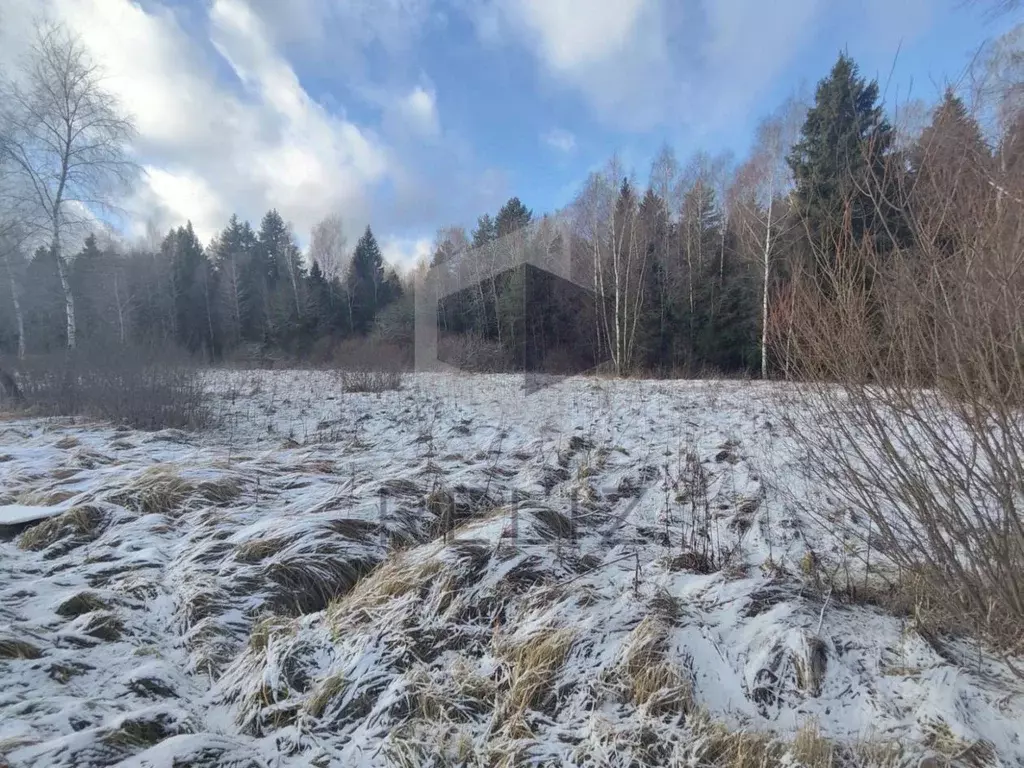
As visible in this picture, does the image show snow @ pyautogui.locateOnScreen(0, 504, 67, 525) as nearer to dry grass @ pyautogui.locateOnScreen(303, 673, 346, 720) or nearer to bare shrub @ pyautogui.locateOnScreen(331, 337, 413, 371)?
dry grass @ pyautogui.locateOnScreen(303, 673, 346, 720)

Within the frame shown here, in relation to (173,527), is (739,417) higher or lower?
higher

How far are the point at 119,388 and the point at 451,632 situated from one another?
29.7 ft

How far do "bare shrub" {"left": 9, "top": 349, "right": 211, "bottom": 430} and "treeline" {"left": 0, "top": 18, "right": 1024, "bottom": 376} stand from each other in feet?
4.26

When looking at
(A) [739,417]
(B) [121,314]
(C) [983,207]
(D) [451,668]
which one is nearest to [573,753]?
(D) [451,668]

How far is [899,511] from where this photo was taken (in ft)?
8.25

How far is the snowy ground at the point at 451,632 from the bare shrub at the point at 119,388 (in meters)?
3.42

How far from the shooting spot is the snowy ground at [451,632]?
74.8 inches

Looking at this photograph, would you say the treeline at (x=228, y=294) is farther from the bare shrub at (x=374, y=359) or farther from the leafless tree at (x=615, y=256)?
the leafless tree at (x=615, y=256)

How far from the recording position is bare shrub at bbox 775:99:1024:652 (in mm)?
1953

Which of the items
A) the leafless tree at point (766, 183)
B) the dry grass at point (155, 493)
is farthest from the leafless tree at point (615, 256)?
the dry grass at point (155, 493)

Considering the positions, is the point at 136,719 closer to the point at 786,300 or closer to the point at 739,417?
the point at 786,300

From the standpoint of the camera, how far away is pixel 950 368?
7.00ft

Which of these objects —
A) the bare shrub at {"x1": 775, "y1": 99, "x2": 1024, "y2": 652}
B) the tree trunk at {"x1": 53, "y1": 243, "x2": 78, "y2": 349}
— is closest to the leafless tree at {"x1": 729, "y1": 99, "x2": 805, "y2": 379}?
the bare shrub at {"x1": 775, "y1": 99, "x2": 1024, "y2": 652}

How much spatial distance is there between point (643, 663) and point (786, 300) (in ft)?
8.39
